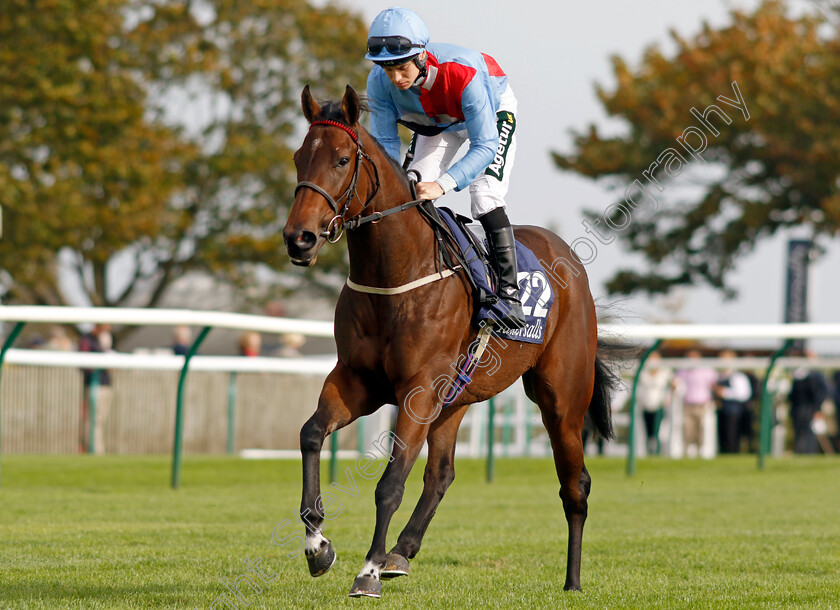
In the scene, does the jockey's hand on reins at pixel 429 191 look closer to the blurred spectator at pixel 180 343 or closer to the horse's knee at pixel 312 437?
the horse's knee at pixel 312 437

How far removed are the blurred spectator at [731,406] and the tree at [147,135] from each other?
338 inches

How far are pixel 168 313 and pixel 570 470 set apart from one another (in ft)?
14.3

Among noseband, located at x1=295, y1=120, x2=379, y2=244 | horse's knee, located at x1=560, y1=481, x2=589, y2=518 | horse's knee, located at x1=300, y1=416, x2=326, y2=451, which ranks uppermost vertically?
noseband, located at x1=295, y1=120, x2=379, y2=244

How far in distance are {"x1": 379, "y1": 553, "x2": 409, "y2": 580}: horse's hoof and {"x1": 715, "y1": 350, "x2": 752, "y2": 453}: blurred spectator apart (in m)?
14.4

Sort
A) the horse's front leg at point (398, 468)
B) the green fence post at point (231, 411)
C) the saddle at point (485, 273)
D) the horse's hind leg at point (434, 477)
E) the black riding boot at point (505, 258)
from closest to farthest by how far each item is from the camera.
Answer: the horse's front leg at point (398, 468) → the horse's hind leg at point (434, 477) → the saddle at point (485, 273) → the black riding boot at point (505, 258) → the green fence post at point (231, 411)

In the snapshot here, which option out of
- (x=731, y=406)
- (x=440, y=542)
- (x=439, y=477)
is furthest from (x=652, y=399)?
(x=439, y=477)

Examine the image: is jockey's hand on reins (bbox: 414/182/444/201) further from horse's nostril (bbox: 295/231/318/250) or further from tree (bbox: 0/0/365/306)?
tree (bbox: 0/0/365/306)

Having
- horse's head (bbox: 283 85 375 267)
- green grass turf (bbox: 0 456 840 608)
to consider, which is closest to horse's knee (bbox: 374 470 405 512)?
green grass turf (bbox: 0 456 840 608)

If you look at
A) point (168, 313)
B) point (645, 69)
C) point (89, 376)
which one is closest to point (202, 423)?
point (89, 376)

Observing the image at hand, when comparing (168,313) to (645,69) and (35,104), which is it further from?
(645,69)

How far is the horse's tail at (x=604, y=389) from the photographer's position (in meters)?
6.67

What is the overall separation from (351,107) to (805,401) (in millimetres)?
15382

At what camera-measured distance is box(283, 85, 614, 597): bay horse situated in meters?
4.57

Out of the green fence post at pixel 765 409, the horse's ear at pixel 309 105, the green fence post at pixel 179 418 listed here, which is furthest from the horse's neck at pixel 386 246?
the green fence post at pixel 765 409
